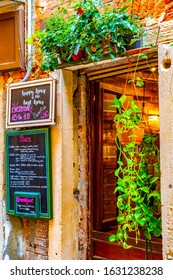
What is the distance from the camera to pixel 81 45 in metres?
4.01

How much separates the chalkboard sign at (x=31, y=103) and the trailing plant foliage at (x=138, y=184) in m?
0.99

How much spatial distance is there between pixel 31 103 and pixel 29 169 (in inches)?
30.4

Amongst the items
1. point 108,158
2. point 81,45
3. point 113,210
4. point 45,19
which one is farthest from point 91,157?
point 45,19

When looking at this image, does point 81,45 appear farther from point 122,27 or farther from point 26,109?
point 26,109

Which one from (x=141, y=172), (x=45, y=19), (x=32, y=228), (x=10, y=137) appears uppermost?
(x=45, y=19)

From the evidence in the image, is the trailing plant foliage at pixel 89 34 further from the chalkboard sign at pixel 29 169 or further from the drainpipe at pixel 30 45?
the chalkboard sign at pixel 29 169

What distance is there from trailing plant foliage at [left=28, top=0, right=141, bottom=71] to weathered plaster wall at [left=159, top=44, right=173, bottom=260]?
1.51 feet

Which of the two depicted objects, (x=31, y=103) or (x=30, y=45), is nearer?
(x=31, y=103)

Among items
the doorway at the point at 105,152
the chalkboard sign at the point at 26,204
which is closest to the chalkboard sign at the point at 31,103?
the doorway at the point at 105,152

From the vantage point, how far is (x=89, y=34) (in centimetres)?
395

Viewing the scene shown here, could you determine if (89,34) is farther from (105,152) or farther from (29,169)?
(29,169)

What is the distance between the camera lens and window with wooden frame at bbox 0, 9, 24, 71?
5.07 metres

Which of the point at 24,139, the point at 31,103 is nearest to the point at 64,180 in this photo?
the point at 24,139

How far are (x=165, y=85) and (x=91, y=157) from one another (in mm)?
1448
